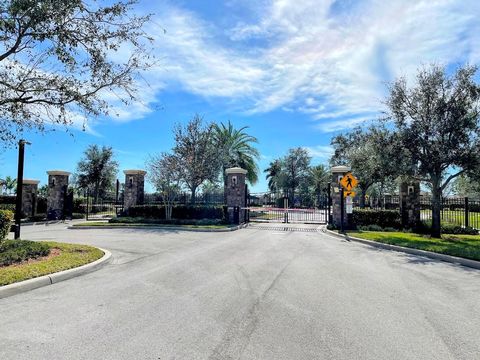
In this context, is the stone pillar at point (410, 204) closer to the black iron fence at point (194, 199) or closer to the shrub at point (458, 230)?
the shrub at point (458, 230)

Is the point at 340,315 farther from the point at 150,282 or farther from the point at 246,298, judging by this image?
the point at 150,282

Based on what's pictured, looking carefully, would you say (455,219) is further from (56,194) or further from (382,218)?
(56,194)

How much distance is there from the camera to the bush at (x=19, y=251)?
8.50m

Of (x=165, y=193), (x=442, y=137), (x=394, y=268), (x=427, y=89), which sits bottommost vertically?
(x=394, y=268)

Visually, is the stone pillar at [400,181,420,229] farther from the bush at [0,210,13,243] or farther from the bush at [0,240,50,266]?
the bush at [0,210,13,243]

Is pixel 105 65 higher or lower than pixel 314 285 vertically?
higher

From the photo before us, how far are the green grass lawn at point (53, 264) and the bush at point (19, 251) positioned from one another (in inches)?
11.6

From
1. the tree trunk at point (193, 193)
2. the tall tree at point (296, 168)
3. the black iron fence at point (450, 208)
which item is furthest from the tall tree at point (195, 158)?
the tall tree at point (296, 168)

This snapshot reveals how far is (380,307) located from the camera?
19.4 feet

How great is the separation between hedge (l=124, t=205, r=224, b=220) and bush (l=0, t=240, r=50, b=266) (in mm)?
14390

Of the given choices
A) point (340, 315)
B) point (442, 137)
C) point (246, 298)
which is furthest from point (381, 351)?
point (442, 137)

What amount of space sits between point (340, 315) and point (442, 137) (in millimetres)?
14078

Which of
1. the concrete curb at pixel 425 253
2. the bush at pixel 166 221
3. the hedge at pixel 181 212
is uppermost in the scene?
the hedge at pixel 181 212

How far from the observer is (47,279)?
24.0 ft
